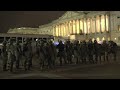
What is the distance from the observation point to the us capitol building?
5425 centimetres

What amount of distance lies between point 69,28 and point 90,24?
5.67m

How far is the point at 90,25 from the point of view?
65.1 meters

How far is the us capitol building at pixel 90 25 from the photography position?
54250 mm
